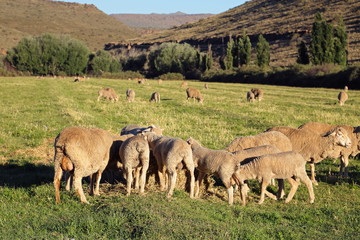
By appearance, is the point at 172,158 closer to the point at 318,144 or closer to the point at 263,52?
the point at 318,144

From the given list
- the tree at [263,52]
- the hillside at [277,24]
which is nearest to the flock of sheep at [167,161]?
the hillside at [277,24]

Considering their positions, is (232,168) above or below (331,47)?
below

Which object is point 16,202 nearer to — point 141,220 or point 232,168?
point 141,220

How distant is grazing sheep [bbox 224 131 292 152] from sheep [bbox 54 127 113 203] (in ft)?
11.9

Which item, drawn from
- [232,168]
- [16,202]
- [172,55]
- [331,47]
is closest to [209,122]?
[232,168]

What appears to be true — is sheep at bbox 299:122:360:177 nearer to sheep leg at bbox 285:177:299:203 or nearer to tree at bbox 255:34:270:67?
sheep leg at bbox 285:177:299:203

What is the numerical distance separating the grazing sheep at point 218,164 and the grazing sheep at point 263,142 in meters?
1.55

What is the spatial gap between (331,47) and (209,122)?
157 feet

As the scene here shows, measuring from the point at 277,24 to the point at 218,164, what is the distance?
12293cm

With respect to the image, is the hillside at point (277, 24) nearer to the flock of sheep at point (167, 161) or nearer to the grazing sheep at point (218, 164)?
the flock of sheep at point (167, 161)

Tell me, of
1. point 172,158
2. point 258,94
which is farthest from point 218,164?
point 258,94

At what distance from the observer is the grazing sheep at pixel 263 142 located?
9.05m

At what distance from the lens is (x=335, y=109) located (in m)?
24.7

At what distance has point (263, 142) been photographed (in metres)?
9.09
